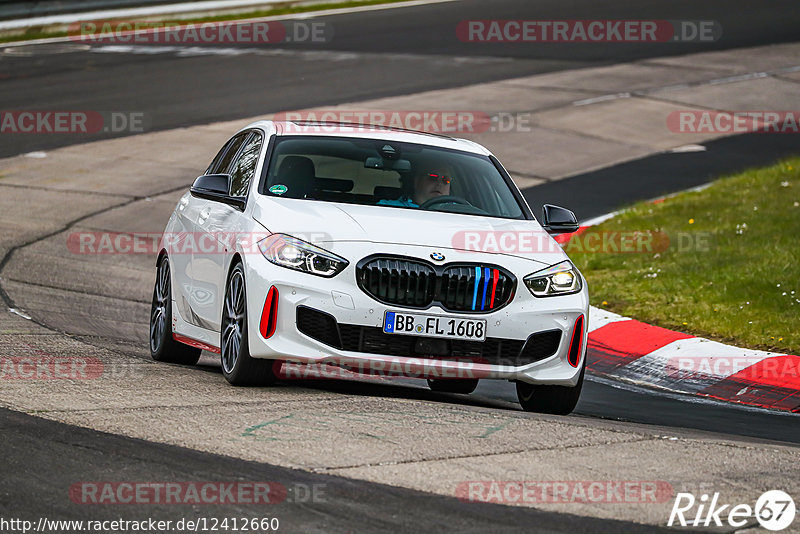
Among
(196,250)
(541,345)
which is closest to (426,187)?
(541,345)

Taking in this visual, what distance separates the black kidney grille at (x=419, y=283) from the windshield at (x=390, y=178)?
0.93 m

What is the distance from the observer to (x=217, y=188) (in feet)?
27.9

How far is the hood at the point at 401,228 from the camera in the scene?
25.0 feet

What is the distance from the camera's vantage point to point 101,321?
1099 centimetres

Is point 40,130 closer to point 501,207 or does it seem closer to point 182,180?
point 182,180

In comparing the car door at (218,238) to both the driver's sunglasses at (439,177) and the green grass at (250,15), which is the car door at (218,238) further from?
the green grass at (250,15)

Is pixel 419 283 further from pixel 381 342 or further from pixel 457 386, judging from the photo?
pixel 457 386

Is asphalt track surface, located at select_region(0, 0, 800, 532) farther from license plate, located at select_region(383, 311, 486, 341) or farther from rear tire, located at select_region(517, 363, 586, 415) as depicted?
license plate, located at select_region(383, 311, 486, 341)

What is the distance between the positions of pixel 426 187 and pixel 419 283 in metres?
1.34

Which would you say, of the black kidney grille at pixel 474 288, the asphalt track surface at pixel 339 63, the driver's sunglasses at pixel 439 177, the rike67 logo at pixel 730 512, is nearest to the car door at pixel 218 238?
the driver's sunglasses at pixel 439 177

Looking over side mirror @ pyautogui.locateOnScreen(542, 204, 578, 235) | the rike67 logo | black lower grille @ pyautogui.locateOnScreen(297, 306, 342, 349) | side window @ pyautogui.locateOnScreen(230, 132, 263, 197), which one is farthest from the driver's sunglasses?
the rike67 logo

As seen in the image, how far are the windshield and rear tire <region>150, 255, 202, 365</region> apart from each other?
1.40m

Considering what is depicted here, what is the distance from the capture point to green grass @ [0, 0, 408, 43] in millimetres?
29016

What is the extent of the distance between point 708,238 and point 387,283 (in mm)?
7293
